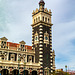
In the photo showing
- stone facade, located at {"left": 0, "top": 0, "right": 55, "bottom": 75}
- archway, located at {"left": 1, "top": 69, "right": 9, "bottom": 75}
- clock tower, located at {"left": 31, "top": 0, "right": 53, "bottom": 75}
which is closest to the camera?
archway, located at {"left": 1, "top": 69, "right": 9, "bottom": 75}

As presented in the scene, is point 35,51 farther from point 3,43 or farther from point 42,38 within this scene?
point 3,43

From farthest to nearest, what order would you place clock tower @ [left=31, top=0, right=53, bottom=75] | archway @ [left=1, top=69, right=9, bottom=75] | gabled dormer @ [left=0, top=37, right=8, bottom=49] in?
1. clock tower @ [left=31, top=0, right=53, bottom=75]
2. gabled dormer @ [left=0, top=37, right=8, bottom=49]
3. archway @ [left=1, top=69, right=9, bottom=75]

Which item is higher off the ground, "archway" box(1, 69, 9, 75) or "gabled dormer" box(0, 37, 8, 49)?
"gabled dormer" box(0, 37, 8, 49)

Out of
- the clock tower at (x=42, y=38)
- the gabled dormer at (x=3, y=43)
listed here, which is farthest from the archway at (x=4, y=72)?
the clock tower at (x=42, y=38)

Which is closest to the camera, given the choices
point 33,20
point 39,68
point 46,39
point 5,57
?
point 5,57

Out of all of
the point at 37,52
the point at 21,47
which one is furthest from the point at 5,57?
the point at 37,52

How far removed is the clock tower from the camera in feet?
162

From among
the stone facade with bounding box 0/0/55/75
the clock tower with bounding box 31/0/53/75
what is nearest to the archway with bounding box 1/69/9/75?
the stone facade with bounding box 0/0/55/75

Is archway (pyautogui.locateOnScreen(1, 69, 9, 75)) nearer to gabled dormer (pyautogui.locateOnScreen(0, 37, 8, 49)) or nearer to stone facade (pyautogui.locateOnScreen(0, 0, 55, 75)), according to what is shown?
stone facade (pyautogui.locateOnScreen(0, 0, 55, 75))

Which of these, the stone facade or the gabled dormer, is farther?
the stone facade

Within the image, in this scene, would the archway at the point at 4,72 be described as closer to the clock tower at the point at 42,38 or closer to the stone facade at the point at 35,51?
the stone facade at the point at 35,51

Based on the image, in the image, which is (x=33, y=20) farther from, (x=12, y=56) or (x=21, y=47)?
(x=12, y=56)

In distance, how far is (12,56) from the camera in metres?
46.3

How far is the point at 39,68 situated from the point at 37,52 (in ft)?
17.7
